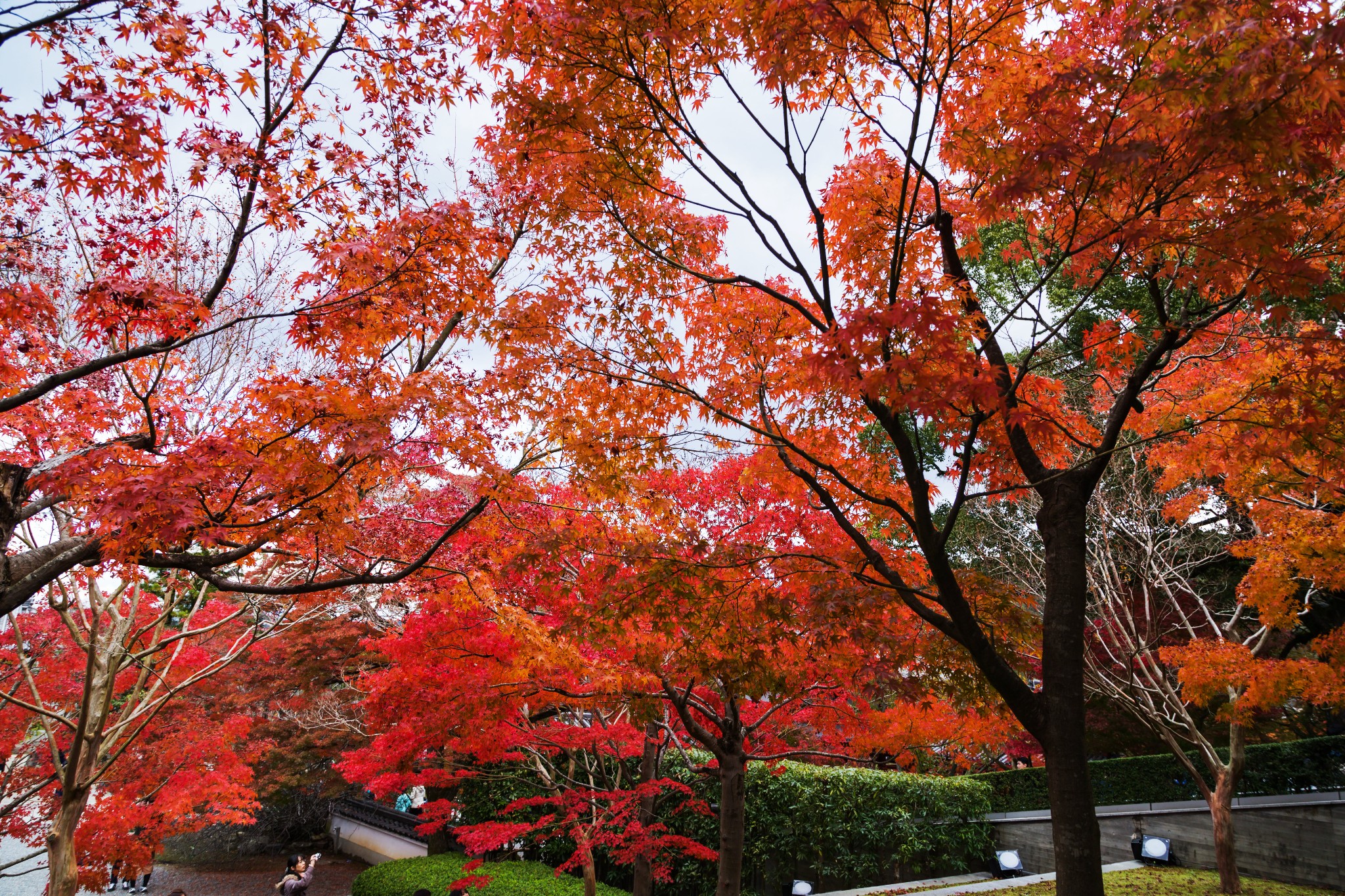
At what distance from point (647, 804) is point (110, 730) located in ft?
22.4

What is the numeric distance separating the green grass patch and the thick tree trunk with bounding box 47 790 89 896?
38.8 feet

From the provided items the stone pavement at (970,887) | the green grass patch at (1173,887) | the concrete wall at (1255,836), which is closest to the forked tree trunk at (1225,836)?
the green grass patch at (1173,887)

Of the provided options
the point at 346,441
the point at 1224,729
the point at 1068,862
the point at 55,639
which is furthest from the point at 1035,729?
the point at 1224,729

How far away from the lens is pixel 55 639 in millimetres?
12883

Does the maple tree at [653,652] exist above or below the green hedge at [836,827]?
above

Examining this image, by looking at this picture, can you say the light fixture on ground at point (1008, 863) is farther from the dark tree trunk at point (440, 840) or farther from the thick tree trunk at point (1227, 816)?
the dark tree trunk at point (440, 840)

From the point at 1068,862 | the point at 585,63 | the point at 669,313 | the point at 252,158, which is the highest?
the point at 585,63

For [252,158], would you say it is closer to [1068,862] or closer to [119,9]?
[119,9]

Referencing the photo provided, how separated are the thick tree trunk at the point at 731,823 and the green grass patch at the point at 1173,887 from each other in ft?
17.2

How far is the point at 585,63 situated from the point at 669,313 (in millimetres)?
2113

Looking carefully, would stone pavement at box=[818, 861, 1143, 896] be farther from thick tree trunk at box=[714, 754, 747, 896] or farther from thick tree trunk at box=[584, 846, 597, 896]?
thick tree trunk at box=[714, 754, 747, 896]

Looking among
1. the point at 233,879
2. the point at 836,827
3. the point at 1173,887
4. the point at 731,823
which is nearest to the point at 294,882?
the point at 731,823

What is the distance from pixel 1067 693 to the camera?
172 inches

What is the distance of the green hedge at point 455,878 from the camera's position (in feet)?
40.2
